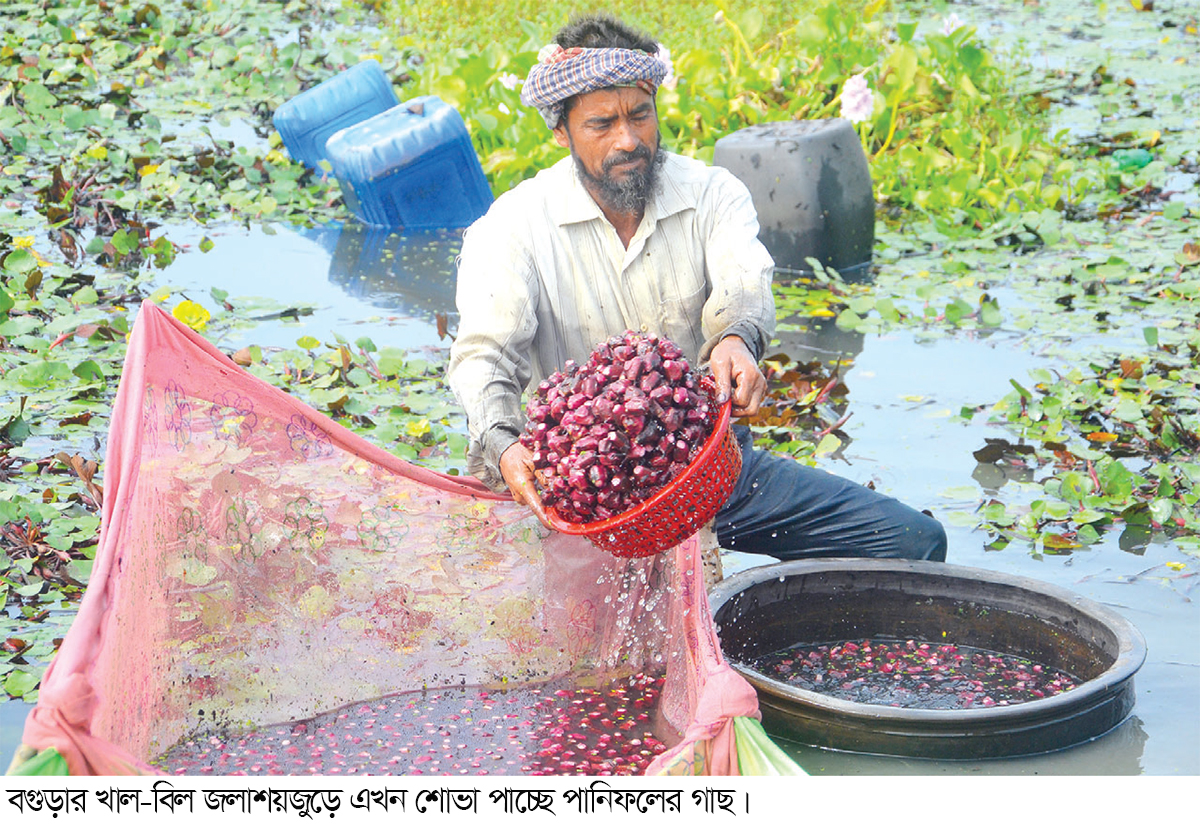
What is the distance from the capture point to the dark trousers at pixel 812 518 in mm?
3295

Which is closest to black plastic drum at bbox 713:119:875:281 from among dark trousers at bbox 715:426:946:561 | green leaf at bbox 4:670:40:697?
dark trousers at bbox 715:426:946:561

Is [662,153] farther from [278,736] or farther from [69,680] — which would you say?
[69,680]

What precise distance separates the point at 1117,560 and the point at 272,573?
8.02 feet

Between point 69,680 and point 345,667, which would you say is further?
point 345,667

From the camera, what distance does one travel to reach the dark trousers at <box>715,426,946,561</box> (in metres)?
3.29

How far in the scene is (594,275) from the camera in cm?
321

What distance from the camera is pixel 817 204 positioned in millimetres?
6449

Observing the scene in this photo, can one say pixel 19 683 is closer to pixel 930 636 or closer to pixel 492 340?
pixel 492 340

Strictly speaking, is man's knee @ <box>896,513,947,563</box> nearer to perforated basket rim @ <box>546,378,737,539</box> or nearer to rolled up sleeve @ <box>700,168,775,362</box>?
rolled up sleeve @ <box>700,168,775,362</box>

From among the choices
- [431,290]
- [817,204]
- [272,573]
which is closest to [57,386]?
[431,290]

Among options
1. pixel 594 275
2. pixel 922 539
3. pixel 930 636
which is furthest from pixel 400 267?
pixel 930 636

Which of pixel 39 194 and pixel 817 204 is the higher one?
pixel 39 194

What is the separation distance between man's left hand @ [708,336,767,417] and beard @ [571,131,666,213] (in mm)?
467

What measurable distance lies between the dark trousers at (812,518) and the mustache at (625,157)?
29.6 inches
